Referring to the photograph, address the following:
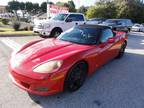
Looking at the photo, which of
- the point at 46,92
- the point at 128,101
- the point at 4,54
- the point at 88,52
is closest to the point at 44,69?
the point at 46,92

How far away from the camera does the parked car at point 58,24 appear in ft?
38.6

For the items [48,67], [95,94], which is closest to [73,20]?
[95,94]

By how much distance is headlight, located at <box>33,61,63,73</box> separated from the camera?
3545mm

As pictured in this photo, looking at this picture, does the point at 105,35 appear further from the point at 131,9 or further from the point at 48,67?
the point at 131,9

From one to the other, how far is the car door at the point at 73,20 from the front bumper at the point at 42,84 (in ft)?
29.7

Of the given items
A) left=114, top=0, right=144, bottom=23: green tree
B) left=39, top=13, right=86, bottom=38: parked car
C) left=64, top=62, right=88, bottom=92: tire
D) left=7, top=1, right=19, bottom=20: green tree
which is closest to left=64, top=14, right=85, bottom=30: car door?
left=39, top=13, right=86, bottom=38: parked car

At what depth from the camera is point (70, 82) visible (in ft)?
12.9

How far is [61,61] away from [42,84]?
571 mm

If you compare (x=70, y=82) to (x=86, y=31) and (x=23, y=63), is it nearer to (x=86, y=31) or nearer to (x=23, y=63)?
(x=23, y=63)

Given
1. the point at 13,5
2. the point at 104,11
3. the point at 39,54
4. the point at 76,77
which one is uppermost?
the point at 39,54

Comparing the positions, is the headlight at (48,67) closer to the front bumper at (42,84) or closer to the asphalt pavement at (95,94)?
the front bumper at (42,84)

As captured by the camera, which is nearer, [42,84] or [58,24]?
[42,84]

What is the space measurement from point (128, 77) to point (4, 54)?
4.45m

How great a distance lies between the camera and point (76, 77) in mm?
4098
